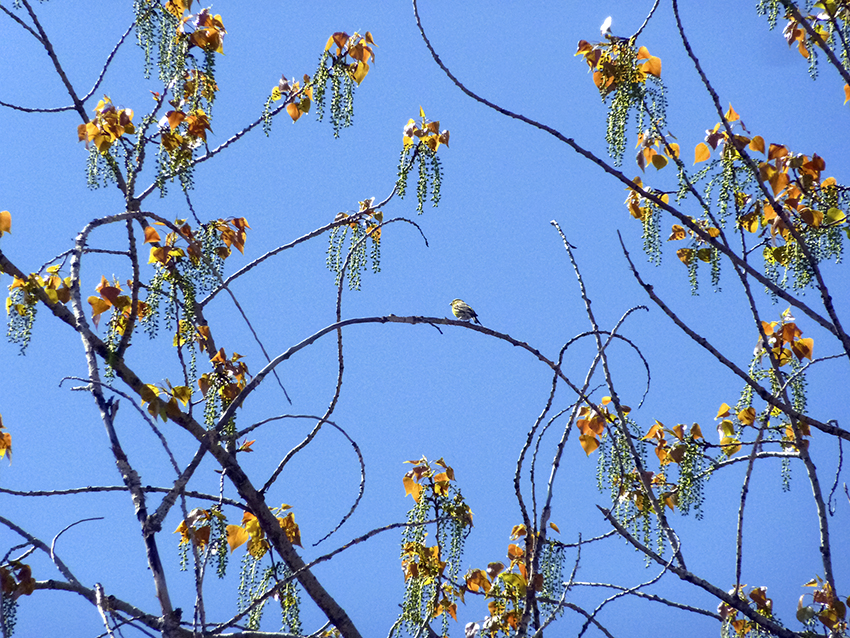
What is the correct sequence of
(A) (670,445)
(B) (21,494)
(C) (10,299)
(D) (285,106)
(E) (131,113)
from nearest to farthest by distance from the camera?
(B) (21,494), (C) (10,299), (E) (131,113), (A) (670,445), (D) (285,106)

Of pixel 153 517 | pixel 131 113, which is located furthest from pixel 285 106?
pixel 153 517

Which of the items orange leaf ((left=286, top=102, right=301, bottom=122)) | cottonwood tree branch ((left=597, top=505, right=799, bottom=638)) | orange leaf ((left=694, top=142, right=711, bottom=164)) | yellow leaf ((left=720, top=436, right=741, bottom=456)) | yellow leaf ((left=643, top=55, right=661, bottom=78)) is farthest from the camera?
orange leaf ((left=286, top=102, right=301, bottom=122))

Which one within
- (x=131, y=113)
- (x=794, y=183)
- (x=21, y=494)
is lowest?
(x=21, y=494)

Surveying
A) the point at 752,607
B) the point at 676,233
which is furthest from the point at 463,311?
the point at 752,607

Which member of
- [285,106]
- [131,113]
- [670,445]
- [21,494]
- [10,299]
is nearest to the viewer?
[21,494]

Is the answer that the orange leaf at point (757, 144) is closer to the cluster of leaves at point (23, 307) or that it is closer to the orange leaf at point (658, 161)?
the orange leaf at point (658, 161)

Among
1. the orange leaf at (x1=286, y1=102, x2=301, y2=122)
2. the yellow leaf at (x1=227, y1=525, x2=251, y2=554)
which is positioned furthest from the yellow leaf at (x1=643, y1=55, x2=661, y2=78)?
the yellow leaf at (x1=227, y1=525, x2=251, y2=554)

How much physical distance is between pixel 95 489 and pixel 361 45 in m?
2.02

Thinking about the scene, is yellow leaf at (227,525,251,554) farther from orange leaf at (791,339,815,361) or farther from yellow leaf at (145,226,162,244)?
orange leaf at (791,339,815,361)

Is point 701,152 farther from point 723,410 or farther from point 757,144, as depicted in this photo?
point 723,410

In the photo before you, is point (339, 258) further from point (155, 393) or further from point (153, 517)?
point (153, 517)

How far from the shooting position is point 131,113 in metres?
2.78

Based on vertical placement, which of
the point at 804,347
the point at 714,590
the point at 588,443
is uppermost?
the point at 804,347

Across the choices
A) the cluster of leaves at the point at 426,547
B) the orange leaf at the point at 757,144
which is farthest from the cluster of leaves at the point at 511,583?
the orange leaf at the point at 757,144
